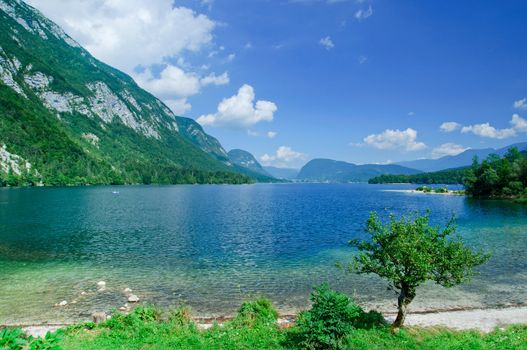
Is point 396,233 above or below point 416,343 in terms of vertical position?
above

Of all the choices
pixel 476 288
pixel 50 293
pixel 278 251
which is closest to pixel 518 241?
pixel 476 288

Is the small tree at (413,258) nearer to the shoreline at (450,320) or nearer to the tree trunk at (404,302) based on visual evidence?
the tree trunk at (404,302)

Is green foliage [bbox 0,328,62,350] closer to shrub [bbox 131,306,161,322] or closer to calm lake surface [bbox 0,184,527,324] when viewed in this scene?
shrub [bbox 131,306,161,322]

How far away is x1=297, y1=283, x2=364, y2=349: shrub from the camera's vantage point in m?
15.8

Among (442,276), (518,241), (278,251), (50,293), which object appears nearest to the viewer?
(442,276)

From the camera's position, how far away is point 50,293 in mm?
31750

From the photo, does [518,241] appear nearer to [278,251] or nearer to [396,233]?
[278,251]

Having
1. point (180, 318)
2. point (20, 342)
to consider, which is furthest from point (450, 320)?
point (20, 342)

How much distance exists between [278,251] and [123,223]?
4571cm

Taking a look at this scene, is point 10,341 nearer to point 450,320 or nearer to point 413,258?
point 413,258

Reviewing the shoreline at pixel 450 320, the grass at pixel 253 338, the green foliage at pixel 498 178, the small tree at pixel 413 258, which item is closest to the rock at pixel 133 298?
the shoreline at pixel 450 320

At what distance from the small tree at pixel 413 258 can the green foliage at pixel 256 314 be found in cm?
738

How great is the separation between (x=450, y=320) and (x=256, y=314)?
1373 centimetres

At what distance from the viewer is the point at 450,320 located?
2325cm
